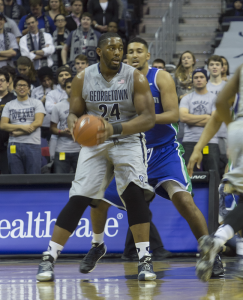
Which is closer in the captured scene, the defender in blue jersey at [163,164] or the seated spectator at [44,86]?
the defender in blue jersey at [163,164]

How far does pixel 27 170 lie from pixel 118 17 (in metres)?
5.61

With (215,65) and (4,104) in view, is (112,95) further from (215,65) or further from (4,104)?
(215,65)

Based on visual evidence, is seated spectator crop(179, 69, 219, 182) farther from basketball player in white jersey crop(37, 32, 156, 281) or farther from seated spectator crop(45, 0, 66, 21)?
seated spectator crop(45, 0, 66, 21)

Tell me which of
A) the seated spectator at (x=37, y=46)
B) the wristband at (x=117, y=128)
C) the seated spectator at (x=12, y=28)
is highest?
the seated spectator at (x=12, y=28)

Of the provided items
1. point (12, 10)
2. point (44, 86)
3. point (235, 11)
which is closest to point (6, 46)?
point (44, 86)

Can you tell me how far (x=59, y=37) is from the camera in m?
10.3

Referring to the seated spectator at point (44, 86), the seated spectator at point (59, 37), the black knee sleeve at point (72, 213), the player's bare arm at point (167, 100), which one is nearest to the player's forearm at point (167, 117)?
the player's bare arm at point (167, 100)

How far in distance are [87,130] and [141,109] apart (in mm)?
540

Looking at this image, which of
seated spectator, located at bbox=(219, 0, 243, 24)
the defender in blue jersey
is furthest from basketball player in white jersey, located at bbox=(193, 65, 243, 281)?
seated spectator, located at bbox=(219, 0, 243, 24)

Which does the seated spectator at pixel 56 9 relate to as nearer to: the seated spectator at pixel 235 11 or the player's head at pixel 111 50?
the seated spectator at pixel 235 11

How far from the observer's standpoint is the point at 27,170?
22.6 feet

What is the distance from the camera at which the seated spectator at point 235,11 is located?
499 inches

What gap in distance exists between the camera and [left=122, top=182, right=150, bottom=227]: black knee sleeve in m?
3.80

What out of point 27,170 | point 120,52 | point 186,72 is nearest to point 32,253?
point 27,170
